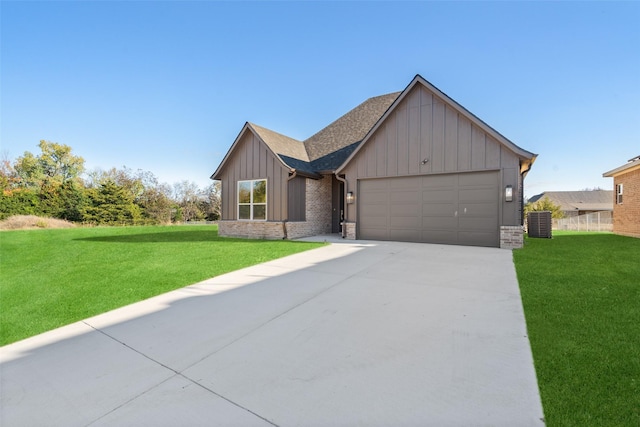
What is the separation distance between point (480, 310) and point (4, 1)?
52.7 ft

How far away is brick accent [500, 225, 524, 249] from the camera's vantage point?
29.6ft

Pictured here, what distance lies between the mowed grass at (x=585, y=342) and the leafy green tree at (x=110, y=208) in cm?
3161

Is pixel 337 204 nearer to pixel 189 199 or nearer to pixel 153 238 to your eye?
pixel 153 238

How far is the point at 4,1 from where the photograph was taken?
9289mm

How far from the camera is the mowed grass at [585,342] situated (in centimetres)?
191

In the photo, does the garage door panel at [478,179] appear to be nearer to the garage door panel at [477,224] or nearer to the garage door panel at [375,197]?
the garage door panel at [477,224]

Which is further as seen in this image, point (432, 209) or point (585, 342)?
→ point (432, 209)

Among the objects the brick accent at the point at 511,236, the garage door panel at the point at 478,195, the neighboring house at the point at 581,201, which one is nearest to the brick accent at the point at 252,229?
the garage door panel at the point at 478,195

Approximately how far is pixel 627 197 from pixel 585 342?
1746cm

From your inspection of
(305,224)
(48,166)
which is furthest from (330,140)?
(48,166)

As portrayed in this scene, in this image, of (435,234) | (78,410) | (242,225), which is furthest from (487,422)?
(242,225)

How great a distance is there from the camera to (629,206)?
1412cm

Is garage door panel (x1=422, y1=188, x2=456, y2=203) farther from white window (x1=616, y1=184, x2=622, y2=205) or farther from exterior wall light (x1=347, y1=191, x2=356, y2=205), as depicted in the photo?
white window (x1=616, y1=184, x2=622, y2=205)

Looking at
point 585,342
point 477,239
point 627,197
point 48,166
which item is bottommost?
point 585,342
